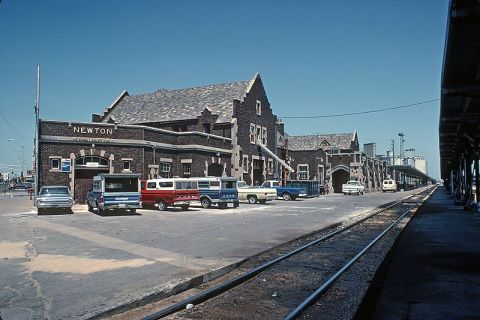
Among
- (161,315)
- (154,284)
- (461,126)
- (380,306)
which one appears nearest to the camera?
(161,315)

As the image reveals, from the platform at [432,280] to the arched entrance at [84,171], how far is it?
70.7 feet

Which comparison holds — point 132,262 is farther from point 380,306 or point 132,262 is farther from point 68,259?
point 380,306

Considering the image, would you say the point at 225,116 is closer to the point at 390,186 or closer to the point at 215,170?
the point at 215,170

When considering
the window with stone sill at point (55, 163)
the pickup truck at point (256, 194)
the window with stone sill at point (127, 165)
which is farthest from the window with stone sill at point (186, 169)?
the window with stone sill at point (55, 163)

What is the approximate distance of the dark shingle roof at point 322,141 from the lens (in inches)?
2963

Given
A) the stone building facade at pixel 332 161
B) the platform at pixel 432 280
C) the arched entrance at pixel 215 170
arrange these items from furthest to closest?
the stone building facade at pixel 332 161, the arched entrance at pixel 215 170, the platform at pixel 432 280

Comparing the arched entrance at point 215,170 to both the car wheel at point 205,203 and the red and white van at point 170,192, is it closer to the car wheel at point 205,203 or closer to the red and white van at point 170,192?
the car wheel at point 205,203

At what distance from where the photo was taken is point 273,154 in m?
45.5

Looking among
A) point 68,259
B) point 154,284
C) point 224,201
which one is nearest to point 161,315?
point 154,284

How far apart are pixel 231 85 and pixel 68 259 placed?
35956mm

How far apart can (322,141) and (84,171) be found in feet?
181

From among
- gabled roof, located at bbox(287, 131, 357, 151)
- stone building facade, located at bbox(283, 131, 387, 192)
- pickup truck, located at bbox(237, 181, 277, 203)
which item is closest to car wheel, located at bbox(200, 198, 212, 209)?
pickup truck, located at bbox(237, 181, 277, 203)

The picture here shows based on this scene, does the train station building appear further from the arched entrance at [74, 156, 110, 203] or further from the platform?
the platform

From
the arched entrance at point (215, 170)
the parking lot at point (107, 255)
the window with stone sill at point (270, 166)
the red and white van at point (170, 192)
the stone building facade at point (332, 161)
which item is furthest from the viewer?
the stone building facade at point (332, 161)
